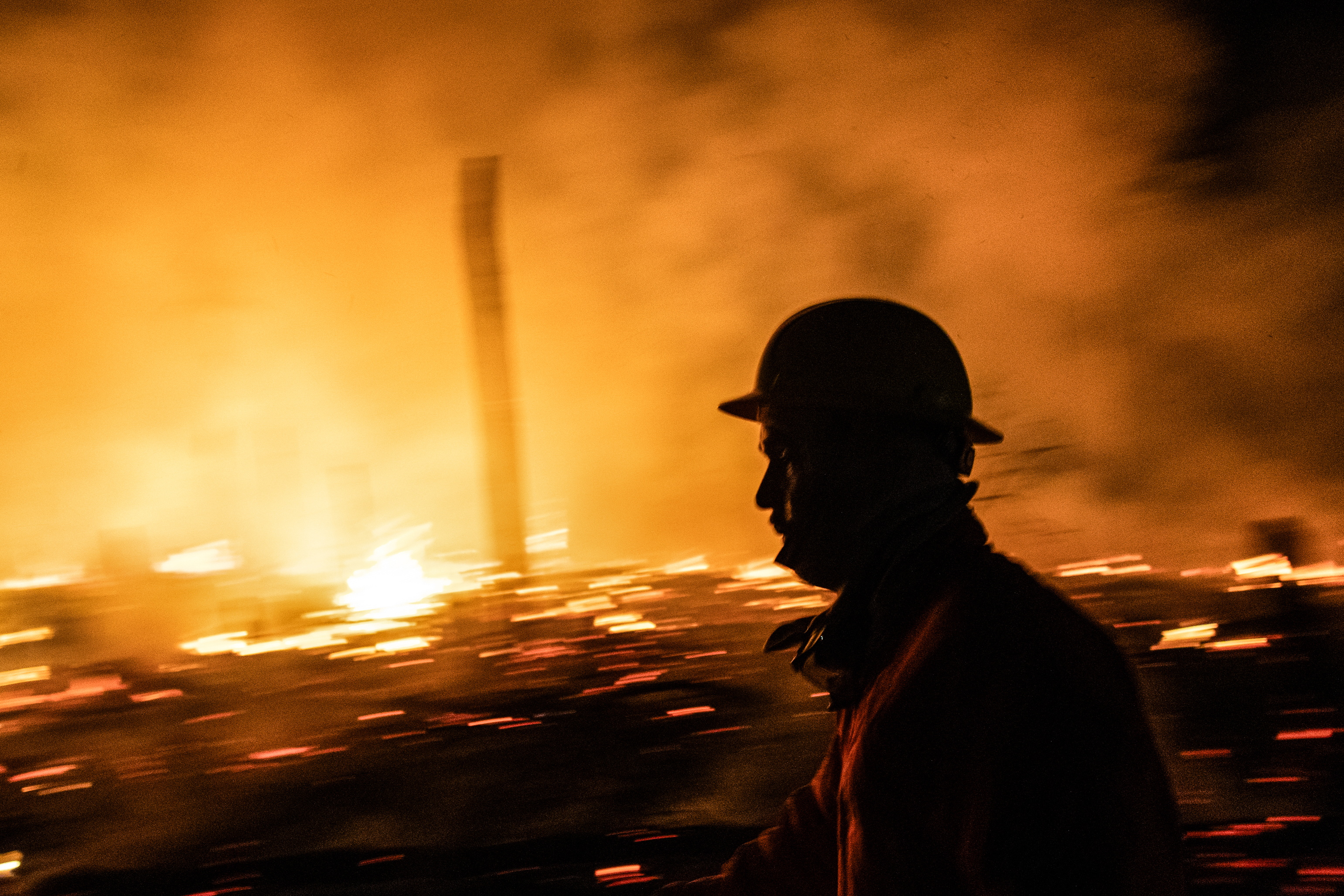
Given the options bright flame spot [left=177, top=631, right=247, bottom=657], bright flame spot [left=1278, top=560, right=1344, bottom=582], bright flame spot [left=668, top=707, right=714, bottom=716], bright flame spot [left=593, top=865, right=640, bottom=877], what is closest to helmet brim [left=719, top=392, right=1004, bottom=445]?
bright flame spot [left=593, top=865, right=640, bottom=877]

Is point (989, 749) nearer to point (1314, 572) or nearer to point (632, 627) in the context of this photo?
point (1314, 572)

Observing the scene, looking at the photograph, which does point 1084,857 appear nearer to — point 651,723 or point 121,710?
point 651,723

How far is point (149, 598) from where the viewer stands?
68.4ft

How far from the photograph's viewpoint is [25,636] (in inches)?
666

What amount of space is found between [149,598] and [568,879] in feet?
67.4

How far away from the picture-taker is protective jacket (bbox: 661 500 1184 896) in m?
1.36

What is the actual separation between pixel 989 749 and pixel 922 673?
179 millimetres

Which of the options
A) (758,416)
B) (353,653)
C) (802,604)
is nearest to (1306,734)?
(758,416)

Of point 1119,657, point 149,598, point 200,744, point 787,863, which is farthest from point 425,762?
point 149,598

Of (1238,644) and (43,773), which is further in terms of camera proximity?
(43,773)

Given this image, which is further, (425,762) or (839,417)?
(425,762)

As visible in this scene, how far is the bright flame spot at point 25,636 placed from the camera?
645 inches

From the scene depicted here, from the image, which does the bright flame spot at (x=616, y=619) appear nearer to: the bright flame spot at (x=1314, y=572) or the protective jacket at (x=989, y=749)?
the bright flame spot at (x=1314, y=572)

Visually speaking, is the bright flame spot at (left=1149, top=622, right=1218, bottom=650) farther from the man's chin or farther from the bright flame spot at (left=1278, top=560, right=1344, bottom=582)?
the man's chin
